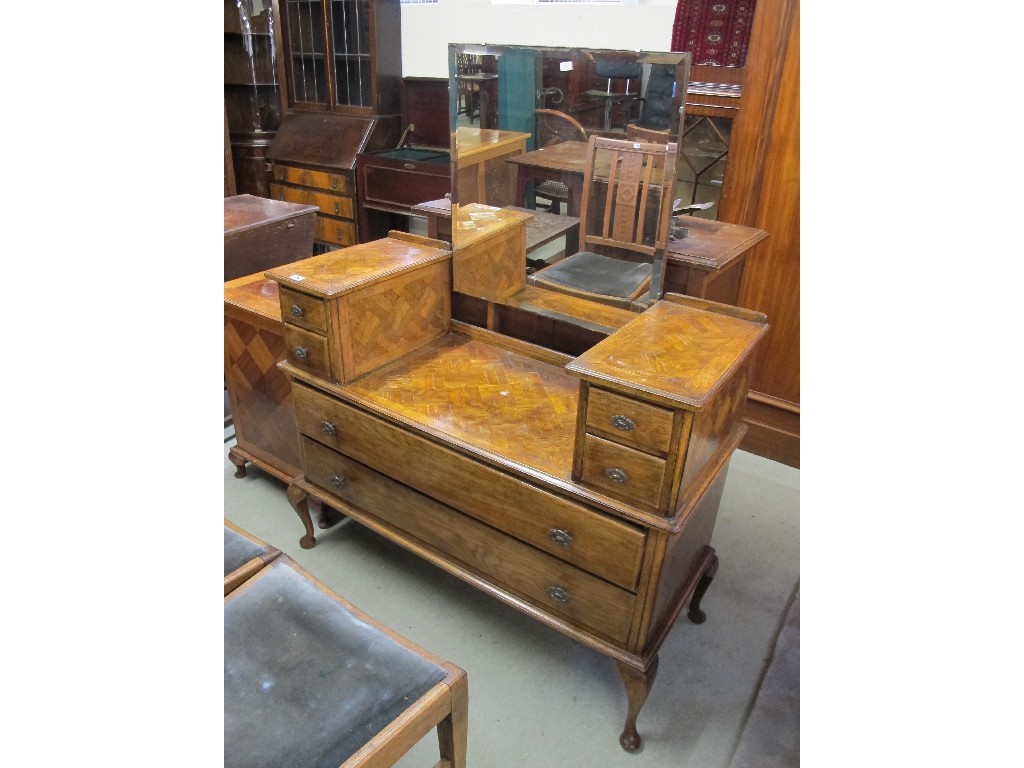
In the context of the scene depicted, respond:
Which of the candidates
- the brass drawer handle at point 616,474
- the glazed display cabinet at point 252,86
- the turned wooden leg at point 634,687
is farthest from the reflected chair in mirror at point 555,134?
the glazed display cabinet at point 252,86

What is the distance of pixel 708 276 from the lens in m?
1.75

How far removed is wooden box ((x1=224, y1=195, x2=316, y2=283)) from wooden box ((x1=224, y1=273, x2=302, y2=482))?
171 millimetres

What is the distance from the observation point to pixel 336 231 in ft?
14.6

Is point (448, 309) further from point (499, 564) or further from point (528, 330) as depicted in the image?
point (499, 564)

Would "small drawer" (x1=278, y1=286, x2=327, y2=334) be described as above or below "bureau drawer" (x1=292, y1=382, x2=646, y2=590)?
above

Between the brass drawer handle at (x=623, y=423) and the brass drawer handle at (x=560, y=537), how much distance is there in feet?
1.06

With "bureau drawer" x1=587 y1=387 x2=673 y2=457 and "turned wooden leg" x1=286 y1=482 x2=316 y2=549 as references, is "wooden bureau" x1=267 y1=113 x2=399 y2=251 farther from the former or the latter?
"bureau drawer" x1=587 y1=387 x2=673 y2=457

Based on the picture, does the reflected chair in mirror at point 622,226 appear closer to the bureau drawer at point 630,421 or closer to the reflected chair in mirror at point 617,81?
the reflected chair in mirror at point 617,81

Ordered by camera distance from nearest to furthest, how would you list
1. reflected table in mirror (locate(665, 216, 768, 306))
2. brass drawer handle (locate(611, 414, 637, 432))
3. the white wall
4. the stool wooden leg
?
the stool wooden leg < brass drawer handle (locate(611, 414, 637, 432)) < reflected table in mirror (locate(665, 216, 768, 306)) < the white wall

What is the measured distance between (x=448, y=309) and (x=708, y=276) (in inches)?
32.7

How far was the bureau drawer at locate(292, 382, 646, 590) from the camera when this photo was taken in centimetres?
149

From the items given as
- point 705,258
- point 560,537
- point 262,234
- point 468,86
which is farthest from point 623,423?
point 262,234

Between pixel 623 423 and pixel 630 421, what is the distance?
2 centimetres

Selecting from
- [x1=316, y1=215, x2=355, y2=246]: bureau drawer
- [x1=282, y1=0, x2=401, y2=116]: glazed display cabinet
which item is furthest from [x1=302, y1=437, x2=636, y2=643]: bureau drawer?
[x1=282, y1=0, x2=401, y2=116]: glazed display cabinet
